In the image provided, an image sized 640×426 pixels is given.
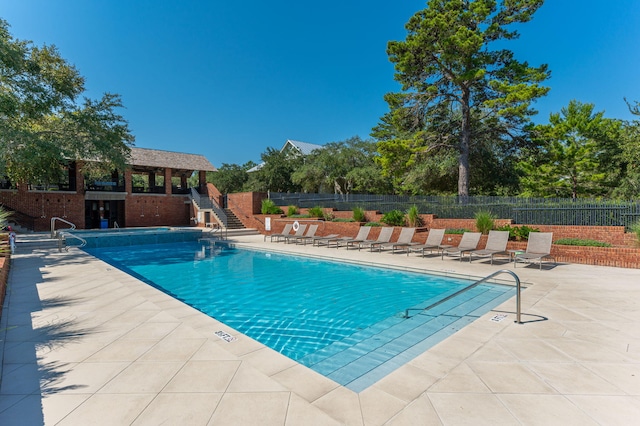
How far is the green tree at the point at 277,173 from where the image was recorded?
31.2m

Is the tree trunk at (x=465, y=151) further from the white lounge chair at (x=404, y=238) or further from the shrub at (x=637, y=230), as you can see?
the shrub at (x=637, y=230)

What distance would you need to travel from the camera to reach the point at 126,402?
2.55 m

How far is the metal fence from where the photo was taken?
978 centimetres

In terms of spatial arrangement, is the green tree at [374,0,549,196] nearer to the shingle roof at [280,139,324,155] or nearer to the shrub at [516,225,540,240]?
the shrub at [516,225,540,240]

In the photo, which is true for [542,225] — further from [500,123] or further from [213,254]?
[213,254]

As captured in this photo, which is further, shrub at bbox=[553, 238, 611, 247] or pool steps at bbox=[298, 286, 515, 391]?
shrub at bbox=[553, 238, 611, 247]

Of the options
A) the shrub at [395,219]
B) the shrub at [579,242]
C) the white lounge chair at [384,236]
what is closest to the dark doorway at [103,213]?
the white lounge chair at [384,236]

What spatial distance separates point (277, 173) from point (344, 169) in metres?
7.01

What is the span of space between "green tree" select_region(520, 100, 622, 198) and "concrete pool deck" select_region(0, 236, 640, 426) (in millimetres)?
20558

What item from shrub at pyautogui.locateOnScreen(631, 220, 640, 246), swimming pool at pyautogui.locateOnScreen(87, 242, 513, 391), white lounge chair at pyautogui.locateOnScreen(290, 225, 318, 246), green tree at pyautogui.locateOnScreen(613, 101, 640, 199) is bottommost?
swimming pool at pyautogui.locateOnScreen(87, 242, 513, 391)

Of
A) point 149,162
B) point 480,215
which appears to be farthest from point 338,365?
point 149,162

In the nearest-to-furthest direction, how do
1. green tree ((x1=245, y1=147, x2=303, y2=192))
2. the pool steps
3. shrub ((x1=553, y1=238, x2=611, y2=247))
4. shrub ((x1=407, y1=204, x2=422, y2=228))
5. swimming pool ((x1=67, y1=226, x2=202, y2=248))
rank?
the pool steps
shrub ((x1=553, y1=238, x2=611, y2=247))
shrub ((x1=407, y1=204, x2=422, y2=228))
swimming pool ((x1=67, y1=226, x2=202, y2=248))
green tree ((x1=245, y1=147, x2=303, y2=192))

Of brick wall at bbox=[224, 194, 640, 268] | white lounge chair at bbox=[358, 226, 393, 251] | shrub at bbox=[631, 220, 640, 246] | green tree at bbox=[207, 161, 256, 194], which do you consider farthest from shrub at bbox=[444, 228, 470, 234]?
green tree at bbox=[207, 161, 256, 194]

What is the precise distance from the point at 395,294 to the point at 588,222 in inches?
308
